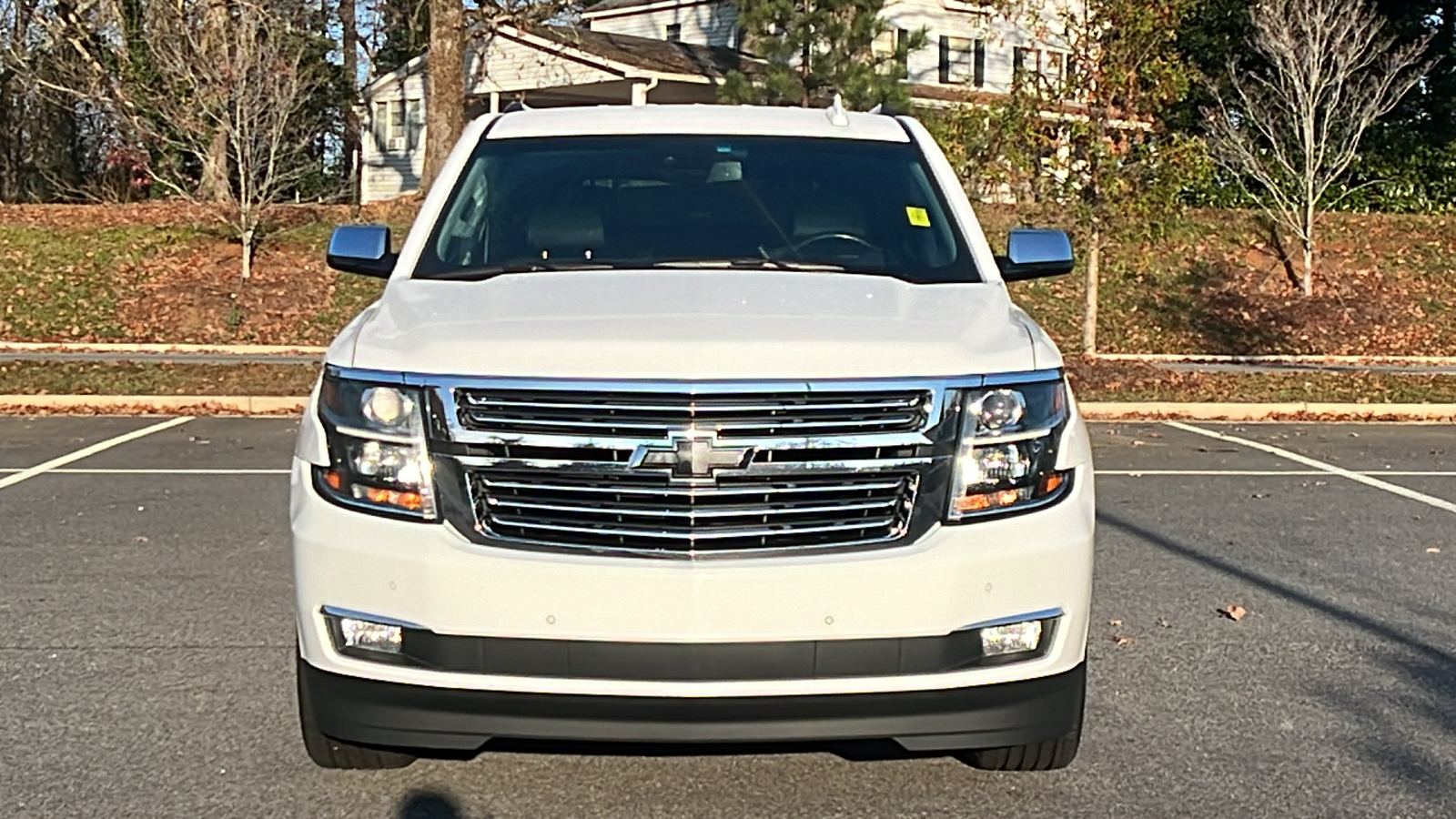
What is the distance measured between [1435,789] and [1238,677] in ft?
3.97

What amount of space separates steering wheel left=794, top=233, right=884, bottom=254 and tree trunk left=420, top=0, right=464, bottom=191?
1922 cm

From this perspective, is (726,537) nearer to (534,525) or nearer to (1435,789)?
(534,525)

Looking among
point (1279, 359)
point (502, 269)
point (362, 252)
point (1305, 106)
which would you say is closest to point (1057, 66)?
point (1279, 359)

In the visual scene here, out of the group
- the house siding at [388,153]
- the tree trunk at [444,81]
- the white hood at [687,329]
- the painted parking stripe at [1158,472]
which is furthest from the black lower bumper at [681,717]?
the house siding at [388,153]

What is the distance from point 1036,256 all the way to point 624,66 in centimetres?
2745

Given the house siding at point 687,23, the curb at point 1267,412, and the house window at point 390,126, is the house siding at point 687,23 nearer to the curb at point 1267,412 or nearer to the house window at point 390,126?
the house window at point 390,126

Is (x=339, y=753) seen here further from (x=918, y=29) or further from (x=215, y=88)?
(x=918, y=29)

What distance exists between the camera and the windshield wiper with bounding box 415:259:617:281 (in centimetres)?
472

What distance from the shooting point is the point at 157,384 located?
15023 millimetres

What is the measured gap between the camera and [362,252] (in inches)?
205

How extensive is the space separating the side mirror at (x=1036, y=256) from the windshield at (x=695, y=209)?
0.29 m

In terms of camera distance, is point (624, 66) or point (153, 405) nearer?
point (153, 405)

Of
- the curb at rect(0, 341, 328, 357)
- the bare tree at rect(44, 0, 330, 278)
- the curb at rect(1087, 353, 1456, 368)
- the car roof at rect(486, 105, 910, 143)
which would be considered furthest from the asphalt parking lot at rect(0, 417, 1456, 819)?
the bare tree at rect(44, 0, 330, 278)

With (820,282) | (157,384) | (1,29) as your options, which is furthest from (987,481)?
(1,29)
